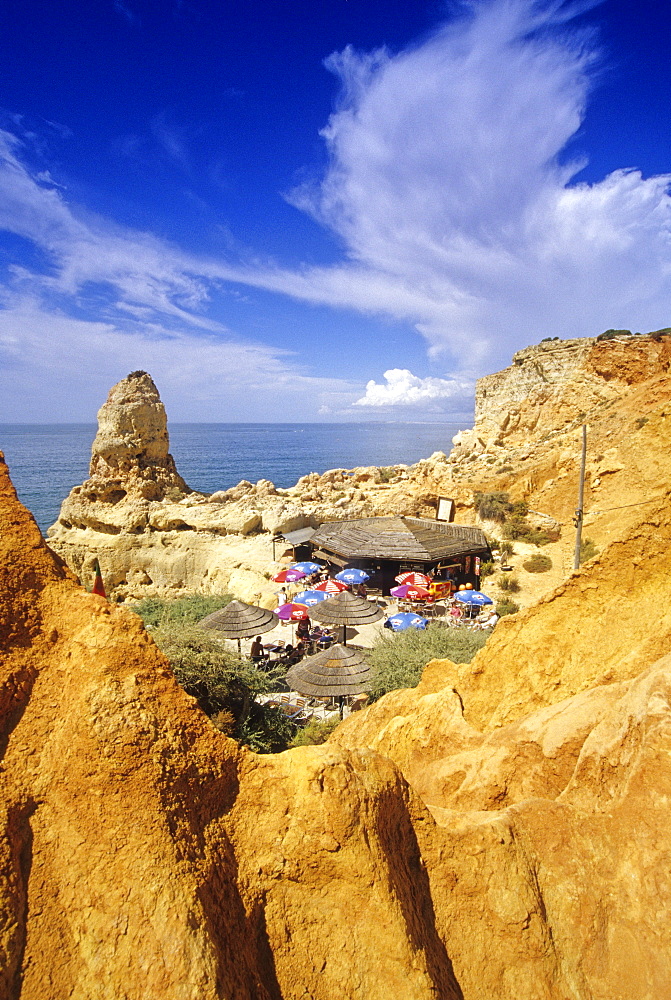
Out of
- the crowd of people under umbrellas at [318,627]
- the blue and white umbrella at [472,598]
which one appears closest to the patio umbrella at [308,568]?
the crowd of people under umbrellas at [318,627]

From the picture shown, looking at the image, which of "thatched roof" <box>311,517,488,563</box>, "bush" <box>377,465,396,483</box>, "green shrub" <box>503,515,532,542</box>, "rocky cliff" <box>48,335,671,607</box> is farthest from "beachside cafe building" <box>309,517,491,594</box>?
"bush" <box>377,465,396,483</box>

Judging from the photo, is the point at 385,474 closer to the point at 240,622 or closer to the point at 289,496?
the point at 289,496

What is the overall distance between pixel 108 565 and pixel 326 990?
28958 millimetres

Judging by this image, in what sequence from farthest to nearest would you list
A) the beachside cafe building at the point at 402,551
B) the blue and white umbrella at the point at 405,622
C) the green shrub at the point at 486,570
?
the green shrub at the point at 486,570 < the beachside cafe building at the point at 402,551 < the blue and white umbrella at the point at 405,622

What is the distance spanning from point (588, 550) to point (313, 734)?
57.0ft

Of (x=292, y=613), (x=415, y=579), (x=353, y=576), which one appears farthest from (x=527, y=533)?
(x=292, y=613)

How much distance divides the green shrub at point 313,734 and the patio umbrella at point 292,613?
5477 millimetres

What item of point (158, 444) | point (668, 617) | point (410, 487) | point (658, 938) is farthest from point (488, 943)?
point (410, 487)

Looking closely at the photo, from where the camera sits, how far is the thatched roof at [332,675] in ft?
40.0

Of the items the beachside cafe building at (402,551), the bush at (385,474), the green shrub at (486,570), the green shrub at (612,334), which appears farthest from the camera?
the bush at (385,474)

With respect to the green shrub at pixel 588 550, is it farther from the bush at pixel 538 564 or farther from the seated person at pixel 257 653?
the seated person at pixel 257 653

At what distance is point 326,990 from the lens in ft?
10.7

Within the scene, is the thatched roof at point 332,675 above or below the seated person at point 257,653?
above

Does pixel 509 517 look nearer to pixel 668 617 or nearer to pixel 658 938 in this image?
pixel 668 617
